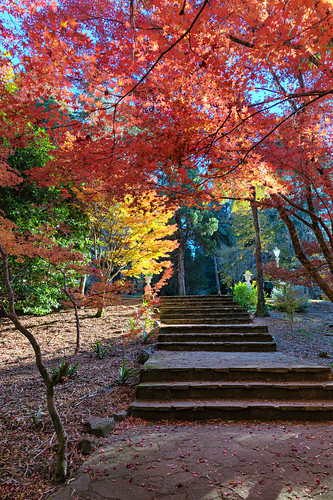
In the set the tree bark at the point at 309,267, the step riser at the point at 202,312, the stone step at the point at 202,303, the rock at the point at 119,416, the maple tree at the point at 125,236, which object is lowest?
the rock at the point at 119,416

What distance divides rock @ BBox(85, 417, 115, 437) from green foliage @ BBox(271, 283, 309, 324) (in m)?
5.54

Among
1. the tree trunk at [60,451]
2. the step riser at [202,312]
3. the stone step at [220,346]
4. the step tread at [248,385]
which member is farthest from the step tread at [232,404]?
the step riser at [202,312]

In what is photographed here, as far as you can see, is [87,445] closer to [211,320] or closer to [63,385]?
[63,385]

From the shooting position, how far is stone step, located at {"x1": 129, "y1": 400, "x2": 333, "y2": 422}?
9.47 ft

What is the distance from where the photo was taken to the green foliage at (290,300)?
22.5ft

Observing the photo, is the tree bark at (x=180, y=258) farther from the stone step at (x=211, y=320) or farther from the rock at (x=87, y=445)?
the rock at (x=87, y=445)

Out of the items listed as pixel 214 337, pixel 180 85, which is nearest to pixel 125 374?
pixel 214 337

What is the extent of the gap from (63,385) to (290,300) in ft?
18.6

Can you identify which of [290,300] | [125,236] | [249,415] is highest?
[125,236]

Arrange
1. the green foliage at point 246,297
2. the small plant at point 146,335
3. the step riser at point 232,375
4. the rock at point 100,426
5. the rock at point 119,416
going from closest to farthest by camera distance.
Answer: the rock at point 100,426, the rock at point 119,416, the step riser at point 232,375, the small plant at point 146,335, the green foliage at point 246,297

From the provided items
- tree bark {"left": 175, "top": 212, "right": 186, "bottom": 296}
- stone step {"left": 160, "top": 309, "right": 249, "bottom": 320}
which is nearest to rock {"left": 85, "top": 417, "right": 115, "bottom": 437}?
stone step {"left": 160, "top": 309, "right": 249, "bottom": 320}

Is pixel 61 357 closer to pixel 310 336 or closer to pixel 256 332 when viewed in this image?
pixel 256 332

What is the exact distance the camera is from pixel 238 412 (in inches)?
114

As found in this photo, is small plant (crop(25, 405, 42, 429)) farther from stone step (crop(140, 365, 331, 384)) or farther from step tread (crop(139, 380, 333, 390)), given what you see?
stone step (crop(140, 365, 331, 384))
